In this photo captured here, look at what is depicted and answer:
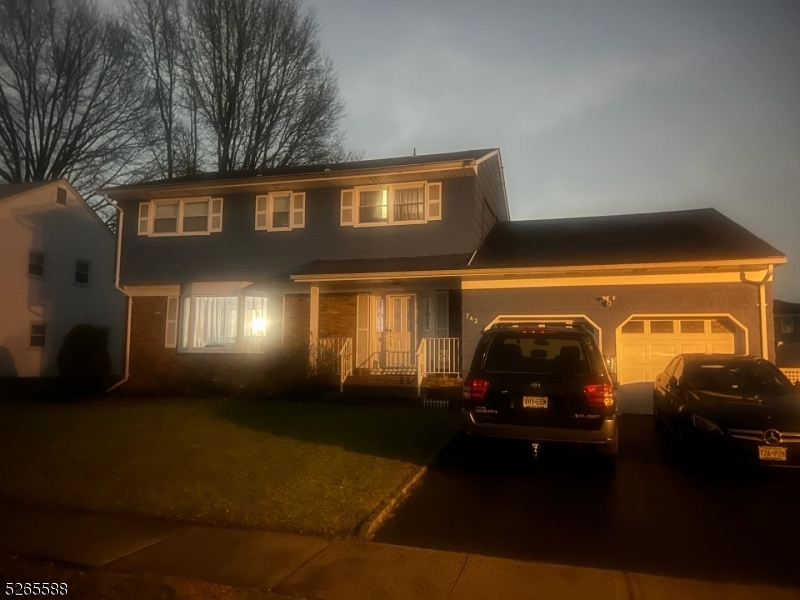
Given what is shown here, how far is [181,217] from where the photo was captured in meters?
18.4

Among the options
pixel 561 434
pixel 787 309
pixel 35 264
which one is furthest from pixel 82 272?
pixel 787 309

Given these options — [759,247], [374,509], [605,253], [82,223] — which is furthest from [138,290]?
[759,247]

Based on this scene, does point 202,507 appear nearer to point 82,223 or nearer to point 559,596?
point 559,596

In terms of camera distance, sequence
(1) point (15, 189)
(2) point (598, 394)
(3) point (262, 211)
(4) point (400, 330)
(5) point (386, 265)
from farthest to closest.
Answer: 1. (1) point (15, 189)
2. (3) point (262, 211)
3. (4) point (400, 330)
4. (5) point (386, 265)
5. (2) point (598, 394)

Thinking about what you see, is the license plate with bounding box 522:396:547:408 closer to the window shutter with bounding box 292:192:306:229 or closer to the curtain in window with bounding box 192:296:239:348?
the window shutter with bounding box 292:192:306:229

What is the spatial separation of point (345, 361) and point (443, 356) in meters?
2.40

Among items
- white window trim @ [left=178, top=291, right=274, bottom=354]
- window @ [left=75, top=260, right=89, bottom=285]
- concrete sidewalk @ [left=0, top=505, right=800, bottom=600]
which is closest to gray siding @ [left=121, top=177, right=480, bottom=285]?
white window trim @ [left=178, top=291, right=274, bottom=354]

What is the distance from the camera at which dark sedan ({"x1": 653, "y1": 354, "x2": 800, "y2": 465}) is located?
303 inches

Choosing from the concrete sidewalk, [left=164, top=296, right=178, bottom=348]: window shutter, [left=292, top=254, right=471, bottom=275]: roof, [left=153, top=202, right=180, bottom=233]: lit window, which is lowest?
the concrete sidewalk

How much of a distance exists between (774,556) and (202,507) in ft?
17.5

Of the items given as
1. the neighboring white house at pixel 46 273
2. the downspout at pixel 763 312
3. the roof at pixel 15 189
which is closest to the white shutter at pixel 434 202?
the downspout at pixel 763 312

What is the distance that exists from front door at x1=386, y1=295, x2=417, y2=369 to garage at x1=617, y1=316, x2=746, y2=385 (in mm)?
5186

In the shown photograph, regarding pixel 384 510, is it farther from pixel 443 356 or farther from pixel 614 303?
pixel 614 303

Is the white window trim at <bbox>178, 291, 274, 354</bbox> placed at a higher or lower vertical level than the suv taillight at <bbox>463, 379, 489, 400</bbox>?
higher
